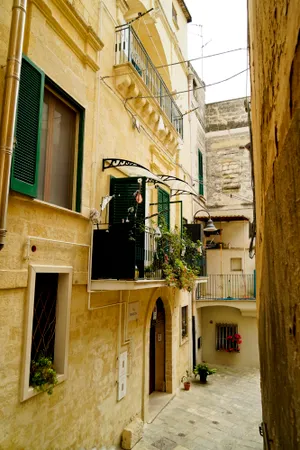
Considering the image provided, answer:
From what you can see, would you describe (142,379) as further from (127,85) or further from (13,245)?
(127,85)

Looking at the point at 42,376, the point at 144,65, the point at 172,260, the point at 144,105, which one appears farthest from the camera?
the point at 144,65

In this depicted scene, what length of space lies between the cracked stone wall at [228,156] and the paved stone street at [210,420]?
8.45 m

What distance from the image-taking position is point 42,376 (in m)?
4.62

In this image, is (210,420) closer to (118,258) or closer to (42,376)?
(118,258)

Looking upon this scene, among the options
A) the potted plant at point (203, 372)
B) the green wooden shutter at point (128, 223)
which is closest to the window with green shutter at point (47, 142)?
the green wooden shutter at point (128, 223)

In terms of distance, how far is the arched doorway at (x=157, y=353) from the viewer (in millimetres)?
10461

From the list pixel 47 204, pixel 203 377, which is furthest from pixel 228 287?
pixel 47 204

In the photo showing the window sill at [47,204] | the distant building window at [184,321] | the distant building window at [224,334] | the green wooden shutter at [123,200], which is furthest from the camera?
the distant building window at [224,334]

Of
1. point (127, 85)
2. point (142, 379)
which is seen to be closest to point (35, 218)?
point (127, 85)

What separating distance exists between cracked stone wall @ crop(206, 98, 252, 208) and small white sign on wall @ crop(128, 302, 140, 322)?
31.9 ft

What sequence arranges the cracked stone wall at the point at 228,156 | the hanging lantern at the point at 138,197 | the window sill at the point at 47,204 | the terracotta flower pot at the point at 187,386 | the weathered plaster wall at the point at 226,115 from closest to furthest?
the window sill at the point at 47,204 → the hanging lantern at the point at 138,197 → the terracotta flower pot at the point at 187,386 → the cracked stone wall at the point at 228,156 → the weathered plaster wall at the point at 226,115

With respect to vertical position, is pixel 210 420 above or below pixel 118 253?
below

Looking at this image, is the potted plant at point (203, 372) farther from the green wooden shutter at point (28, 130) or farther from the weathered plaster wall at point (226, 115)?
the weathered plaster wall at point (226, 115)

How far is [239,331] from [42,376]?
11.5m
